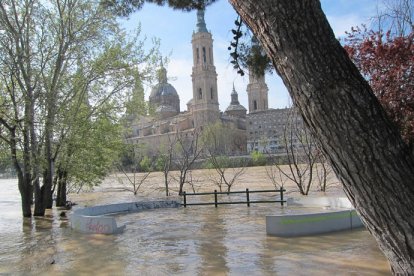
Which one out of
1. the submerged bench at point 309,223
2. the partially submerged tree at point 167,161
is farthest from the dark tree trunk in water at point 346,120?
the partially submerged tree at point 167,161

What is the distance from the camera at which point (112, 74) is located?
2031 centimetres

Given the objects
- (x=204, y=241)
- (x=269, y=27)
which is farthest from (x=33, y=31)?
(x=269, y=27)

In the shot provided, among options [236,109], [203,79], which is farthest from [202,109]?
[236,109]

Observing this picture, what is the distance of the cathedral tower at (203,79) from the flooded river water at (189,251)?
4555 inches

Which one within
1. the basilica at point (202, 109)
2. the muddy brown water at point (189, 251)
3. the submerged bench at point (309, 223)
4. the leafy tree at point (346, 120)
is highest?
the basilica at point (202, 109)

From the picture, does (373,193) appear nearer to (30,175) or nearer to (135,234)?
(135,234)

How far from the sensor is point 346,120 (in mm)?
2373

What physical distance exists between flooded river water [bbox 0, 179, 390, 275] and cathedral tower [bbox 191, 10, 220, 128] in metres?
116

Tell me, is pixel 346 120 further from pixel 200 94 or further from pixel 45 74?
pixel 200 94

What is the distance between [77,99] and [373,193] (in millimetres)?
19286

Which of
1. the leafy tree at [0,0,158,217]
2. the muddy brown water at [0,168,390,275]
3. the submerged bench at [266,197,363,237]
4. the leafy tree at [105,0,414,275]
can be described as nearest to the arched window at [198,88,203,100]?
the leafy tree at [0,0,158,217]

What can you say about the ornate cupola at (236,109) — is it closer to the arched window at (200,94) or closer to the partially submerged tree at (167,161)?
the arched window at (200,94)

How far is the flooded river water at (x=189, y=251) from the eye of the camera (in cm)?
861

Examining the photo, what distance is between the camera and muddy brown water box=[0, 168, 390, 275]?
8.61 meters
